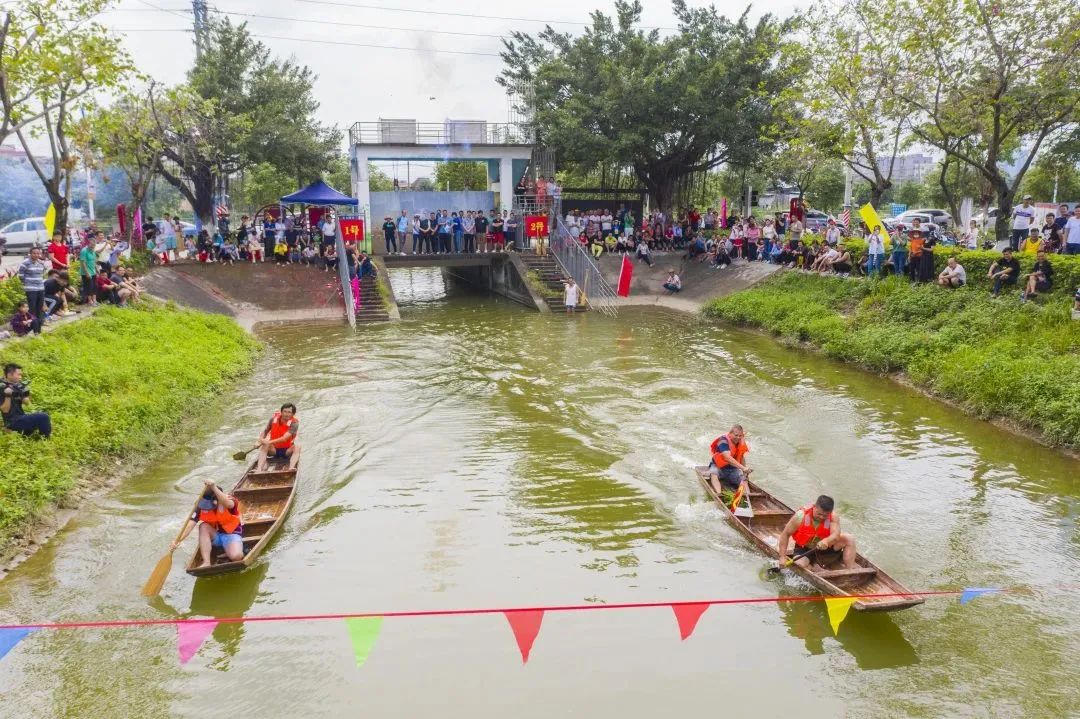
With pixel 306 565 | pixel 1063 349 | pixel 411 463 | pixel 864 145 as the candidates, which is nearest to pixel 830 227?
pixel 864 145

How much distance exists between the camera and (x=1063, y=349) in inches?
627

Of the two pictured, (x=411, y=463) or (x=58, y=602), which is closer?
(x=58, y=602)

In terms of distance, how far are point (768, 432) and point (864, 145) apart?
1339 centimetres

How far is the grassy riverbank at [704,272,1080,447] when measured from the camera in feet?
48.7

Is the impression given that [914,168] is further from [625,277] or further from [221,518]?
[221,518]

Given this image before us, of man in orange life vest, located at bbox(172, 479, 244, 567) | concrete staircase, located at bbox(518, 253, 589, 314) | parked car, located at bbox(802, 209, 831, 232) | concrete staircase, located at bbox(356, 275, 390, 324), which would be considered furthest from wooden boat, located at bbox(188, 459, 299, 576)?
parked car, located at bbox(802, 209, 831, 232)

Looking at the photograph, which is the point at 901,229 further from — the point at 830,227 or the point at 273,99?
the point at 273,99

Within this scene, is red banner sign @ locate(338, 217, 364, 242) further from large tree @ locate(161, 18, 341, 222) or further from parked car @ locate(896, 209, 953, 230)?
parked car @ locate(896, 209, 953, 230)

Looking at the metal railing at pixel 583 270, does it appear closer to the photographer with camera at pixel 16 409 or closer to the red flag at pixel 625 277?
the red flag at pixel 625 277

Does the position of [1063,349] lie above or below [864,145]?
below

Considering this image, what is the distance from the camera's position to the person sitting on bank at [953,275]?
67.6 ft

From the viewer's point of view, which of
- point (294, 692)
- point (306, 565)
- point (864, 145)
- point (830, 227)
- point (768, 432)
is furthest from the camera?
point (830, 227)

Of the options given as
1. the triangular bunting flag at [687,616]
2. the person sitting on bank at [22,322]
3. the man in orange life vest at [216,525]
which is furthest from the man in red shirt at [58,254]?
the triangular bunting flag at [687,616]

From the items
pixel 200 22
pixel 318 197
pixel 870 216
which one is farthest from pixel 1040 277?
pixel 200 22
